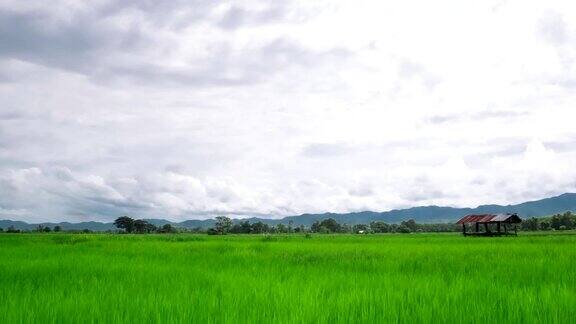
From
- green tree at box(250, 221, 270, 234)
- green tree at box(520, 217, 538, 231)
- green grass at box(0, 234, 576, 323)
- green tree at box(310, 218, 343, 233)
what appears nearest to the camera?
green grass at box(0, 234, 576, 323)

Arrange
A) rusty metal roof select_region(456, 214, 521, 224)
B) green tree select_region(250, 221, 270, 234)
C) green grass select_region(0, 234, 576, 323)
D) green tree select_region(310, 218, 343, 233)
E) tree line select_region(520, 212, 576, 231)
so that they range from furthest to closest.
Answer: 1. green tree select_region(310, 218, 343, 233)
2. green tree select_region(250, 221, 270, 234)
3. tree line select_region(520, 212, 576, 231)
4. rusty metal roof select_region(456, 214, 521, 224)
5. green grass select_region(0, 234, 576, 323)

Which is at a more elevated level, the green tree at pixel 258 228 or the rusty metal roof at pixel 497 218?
the rusty metal roof at pixel 497 218

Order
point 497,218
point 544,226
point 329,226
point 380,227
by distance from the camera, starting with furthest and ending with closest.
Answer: point 329,226 → point 380,227 → point 544,226 → point 497,218

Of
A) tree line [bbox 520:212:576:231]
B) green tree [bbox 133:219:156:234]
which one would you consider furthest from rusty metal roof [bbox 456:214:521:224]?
green tree [bbox 133:219:156:234]

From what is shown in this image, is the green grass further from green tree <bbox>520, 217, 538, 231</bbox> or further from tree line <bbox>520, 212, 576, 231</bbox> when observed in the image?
tree line <bbox>520, 212, 576, 231</bbox>

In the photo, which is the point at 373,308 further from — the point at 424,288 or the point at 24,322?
the point at 24,322

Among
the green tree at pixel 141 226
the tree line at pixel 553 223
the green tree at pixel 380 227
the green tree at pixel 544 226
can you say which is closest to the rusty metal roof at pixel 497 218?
the tree line at pixel 553 223

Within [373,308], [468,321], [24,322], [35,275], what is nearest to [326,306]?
[373,308]

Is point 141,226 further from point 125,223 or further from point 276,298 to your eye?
point 276,298

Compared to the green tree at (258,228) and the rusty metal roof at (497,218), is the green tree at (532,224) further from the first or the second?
the rusty metal roof at (497,218)

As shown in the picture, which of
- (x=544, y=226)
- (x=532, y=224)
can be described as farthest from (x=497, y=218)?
(x=544, y=226)

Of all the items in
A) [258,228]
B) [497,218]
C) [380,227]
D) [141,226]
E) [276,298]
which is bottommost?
[380,227]

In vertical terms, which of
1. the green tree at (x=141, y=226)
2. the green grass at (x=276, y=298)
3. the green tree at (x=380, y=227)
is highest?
the green grass at (x=276, y=298)

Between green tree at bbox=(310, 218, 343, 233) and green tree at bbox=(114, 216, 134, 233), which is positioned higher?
green tree at bbox=(114, 216, 134, 233)
